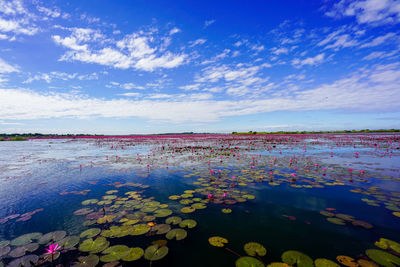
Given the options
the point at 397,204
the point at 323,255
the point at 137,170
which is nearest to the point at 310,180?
the point at 397,204

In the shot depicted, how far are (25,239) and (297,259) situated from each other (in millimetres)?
5895

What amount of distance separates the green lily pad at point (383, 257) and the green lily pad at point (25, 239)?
278 inches

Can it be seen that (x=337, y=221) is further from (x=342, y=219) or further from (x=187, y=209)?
(x=187, y=209)

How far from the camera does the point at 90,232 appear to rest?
3.99 meters

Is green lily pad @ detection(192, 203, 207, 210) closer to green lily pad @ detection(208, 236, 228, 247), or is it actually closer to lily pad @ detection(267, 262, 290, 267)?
green lily pad @ detection(208, 236, 228, 247)

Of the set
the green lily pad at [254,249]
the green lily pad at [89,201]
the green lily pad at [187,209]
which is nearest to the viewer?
the green lily pad at [254,249]

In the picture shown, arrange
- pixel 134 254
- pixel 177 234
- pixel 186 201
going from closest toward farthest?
pixel 134 254, pixel 177 234, pixel 186 201

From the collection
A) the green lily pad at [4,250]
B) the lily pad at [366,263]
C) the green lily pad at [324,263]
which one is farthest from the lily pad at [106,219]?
the lily pad at [366,263]

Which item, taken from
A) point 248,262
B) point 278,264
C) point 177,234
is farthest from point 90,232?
point 278,264

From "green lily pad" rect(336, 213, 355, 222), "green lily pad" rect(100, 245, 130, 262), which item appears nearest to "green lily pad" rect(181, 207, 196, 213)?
"green lily pad" rect(100, 245, 130, 262)

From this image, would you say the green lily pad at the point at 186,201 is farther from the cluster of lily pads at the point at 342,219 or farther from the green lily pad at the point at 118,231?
the cluster of lily pads at the point at 342,219

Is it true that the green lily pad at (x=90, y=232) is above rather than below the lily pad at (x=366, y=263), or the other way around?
below

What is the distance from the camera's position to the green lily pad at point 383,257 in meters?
2.89

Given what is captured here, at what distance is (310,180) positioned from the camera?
7.89 meters
